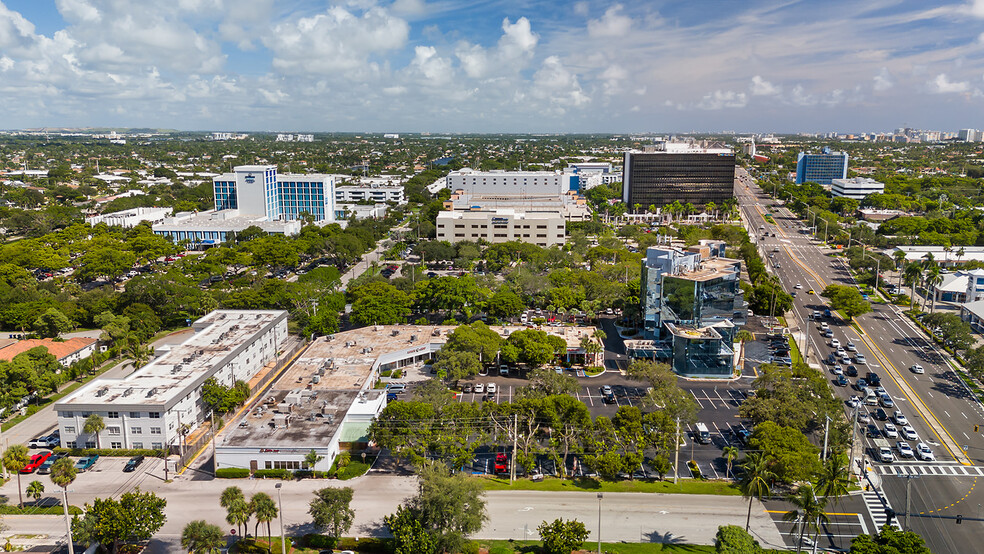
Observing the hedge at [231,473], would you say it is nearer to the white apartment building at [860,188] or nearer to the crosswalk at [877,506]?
the crosswalk at [877,506]

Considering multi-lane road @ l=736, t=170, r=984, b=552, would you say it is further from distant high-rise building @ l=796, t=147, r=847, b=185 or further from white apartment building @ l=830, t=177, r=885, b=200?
distant high-rise building @ l=796, t=147, r=847, b=185

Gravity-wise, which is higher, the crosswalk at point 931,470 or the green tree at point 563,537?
the green tree at point 563,537

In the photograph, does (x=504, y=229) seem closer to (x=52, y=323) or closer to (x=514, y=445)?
(x=52, y=323)

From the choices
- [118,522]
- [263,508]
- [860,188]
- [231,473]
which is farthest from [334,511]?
[860,188]

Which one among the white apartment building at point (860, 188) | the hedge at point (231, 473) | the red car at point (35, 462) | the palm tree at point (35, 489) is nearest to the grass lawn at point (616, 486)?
the hedge at point (231, 473)

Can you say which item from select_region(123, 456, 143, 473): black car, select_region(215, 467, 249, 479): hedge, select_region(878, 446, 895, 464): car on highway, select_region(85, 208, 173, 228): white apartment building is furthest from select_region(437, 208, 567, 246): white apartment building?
select_region(215, 467, 249, 479): hedge

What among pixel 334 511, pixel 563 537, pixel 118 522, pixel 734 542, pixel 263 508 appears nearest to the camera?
pixel 734 542

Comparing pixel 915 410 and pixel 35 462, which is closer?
pixel 35 462
